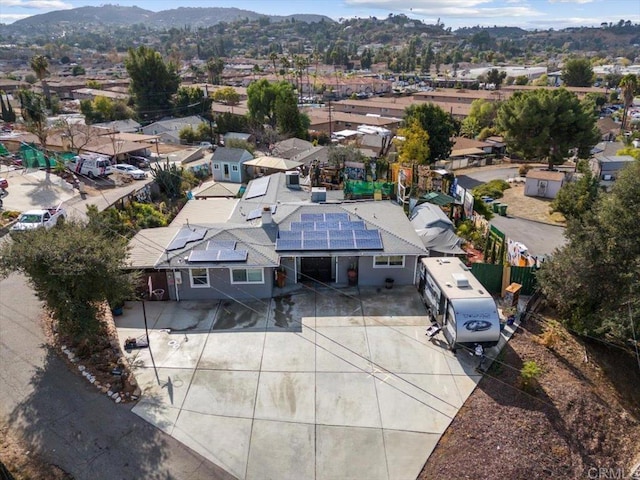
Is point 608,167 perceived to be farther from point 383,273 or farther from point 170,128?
point 170,128

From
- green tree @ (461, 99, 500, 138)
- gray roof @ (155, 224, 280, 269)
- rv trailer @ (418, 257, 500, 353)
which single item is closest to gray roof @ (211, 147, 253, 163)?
gray roof @ (155, 224, 280, 269)

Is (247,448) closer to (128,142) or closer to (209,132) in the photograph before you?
(128,142)

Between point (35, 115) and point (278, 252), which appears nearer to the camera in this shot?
point (278, 252)

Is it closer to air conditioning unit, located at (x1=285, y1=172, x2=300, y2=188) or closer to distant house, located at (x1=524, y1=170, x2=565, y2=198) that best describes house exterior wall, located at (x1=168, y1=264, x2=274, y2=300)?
air conditioning unit, located at (x1=285, y1=172, x2=300, y2=188)

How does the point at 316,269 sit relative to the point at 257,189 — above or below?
below

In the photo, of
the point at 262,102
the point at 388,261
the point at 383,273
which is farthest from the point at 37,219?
the point at 262,102

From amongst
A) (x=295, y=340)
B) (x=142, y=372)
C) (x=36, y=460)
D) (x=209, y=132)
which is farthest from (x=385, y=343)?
(x=209, y=132)

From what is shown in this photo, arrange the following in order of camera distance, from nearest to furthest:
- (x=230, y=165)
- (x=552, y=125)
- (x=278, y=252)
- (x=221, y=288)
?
(x=278, y=252) → (x=221, y=288) → (x=230, y=165) → (x=552, y=125)
